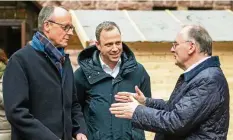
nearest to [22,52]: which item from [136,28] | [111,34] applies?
[111,34]

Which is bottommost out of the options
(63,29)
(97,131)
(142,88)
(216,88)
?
(97,131)

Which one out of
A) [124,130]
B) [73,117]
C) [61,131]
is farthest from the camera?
[124,130]

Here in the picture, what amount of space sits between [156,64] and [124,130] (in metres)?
2.04

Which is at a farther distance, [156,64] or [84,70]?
[156,64]

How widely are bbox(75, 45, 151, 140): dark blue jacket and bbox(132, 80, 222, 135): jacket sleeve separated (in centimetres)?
Answer: 87

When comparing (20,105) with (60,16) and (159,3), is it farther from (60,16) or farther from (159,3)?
(159,3)

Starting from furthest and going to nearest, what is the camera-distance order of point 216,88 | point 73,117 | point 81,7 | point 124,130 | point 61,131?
1. point 81,7
2. point 124,130
3. point 73,117
4. point 61,131
5. point 216,88

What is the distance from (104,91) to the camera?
3971mm

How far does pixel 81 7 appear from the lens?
7.36m

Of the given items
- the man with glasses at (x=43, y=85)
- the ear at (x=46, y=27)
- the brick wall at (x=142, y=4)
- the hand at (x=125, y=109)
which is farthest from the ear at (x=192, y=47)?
the brick wall at (x=142, y=4)

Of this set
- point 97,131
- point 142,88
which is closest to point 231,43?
point 142,88

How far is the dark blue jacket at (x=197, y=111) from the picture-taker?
2959mm

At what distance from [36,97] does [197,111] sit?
93 cm

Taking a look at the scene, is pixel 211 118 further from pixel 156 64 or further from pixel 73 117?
pixel 156 64
